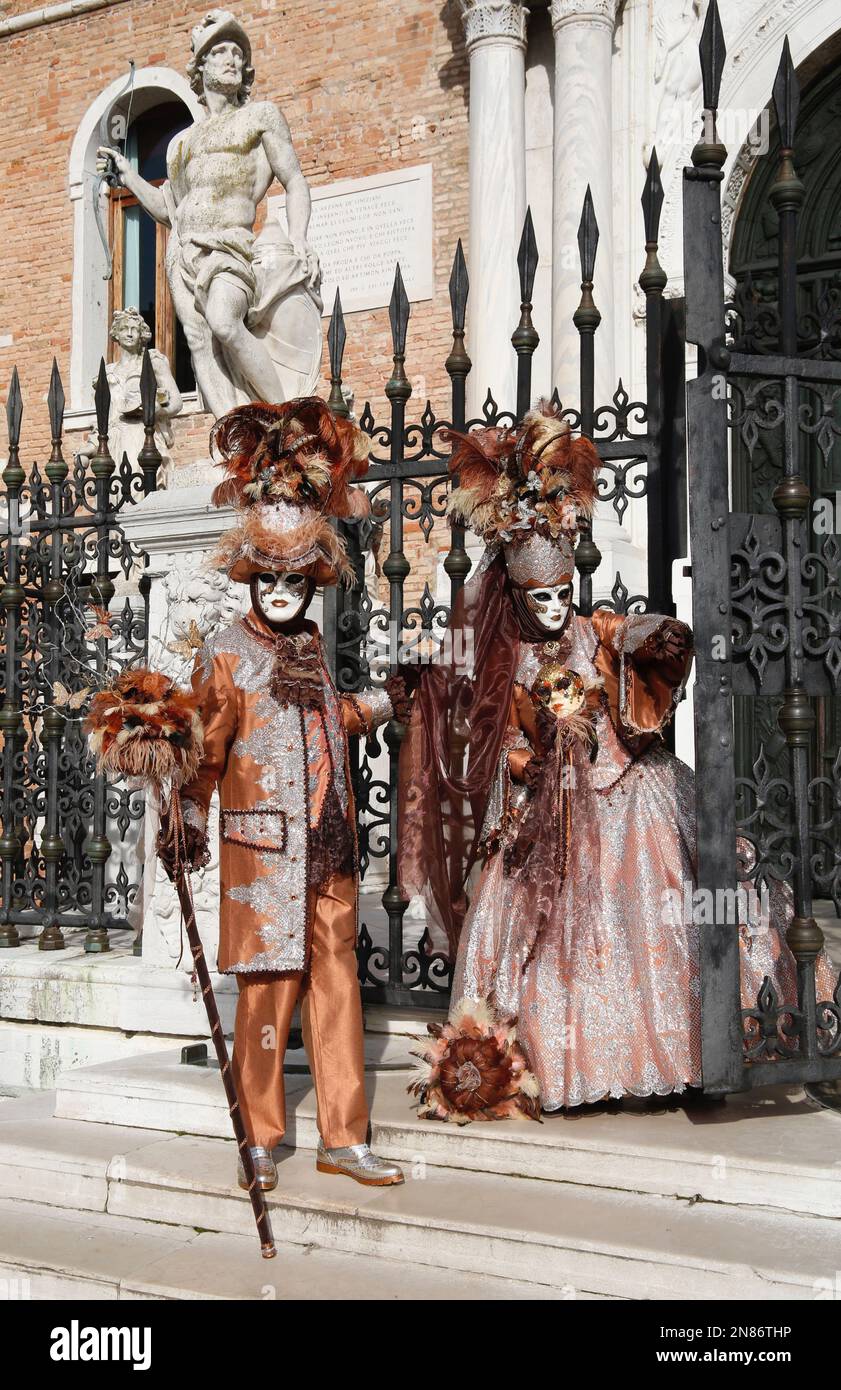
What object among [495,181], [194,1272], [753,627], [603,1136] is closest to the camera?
[194,1272]

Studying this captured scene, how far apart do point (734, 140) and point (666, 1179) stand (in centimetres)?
784

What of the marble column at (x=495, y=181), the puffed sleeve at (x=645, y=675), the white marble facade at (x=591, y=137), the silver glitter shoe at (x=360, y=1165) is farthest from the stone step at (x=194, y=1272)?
the marble column at (x=495, y=181)

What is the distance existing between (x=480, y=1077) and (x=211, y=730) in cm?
122

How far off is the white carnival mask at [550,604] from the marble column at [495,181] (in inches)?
227

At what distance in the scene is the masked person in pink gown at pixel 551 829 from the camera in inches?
145

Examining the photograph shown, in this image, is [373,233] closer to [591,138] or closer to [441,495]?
[591,138]

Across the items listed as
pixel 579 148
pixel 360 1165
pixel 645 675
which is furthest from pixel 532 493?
pixel 579 148

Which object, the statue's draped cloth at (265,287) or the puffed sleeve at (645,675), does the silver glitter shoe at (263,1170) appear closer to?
the puffed sleeve at (645,675)

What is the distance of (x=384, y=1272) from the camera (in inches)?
126

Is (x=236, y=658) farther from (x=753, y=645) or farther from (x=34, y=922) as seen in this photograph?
(x=34, y=922)

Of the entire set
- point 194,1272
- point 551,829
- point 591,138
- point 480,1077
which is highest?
point 591,138

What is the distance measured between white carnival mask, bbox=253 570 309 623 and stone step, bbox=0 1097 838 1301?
60.9 inches

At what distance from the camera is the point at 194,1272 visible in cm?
322
